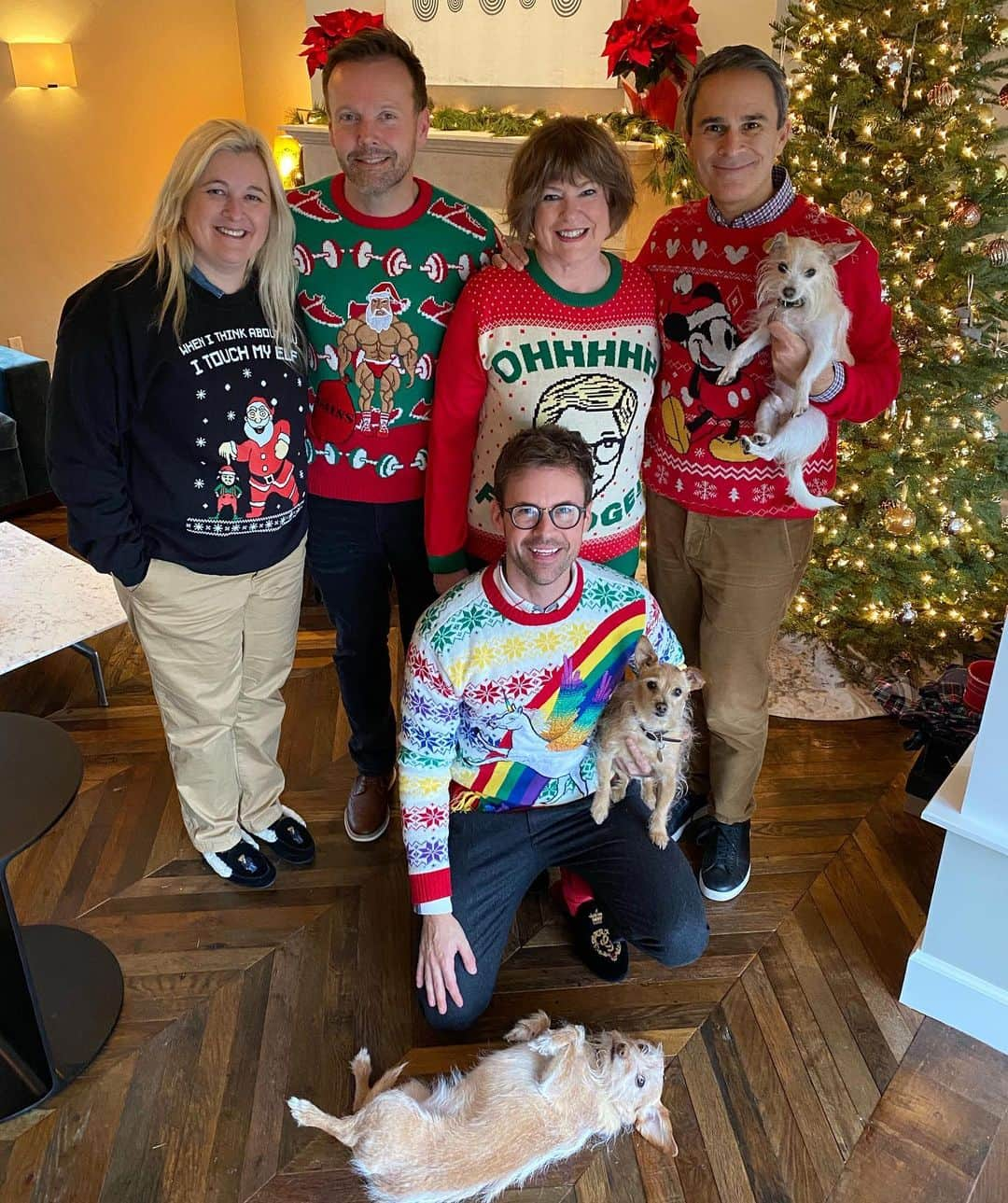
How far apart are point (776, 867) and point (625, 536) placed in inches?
35.4

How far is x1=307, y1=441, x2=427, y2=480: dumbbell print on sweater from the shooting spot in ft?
6.34

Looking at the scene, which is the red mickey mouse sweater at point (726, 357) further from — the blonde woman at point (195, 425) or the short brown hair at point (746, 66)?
the blonde woman at point (195, 425)

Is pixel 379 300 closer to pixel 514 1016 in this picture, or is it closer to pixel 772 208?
pixel 772 208

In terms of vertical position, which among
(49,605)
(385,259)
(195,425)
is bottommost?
(49,605)

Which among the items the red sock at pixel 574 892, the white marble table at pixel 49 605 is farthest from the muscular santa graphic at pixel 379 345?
the white marble table at pixel 49 605

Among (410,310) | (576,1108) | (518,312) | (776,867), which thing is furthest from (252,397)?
(776,867)

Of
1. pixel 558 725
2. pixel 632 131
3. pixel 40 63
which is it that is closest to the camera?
pixel 558 725

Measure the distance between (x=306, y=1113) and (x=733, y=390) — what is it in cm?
143

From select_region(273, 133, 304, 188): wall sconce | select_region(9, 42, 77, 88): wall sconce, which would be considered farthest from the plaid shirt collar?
select_region(9, 42, 77, 88): wall sconce

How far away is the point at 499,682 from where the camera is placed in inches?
66.7

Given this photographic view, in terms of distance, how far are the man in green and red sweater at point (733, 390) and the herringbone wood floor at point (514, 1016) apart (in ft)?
1.47

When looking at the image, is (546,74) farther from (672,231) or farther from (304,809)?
(304,809)

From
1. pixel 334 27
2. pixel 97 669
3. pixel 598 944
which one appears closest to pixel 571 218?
pixel 598 944

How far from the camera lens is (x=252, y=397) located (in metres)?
1.78
